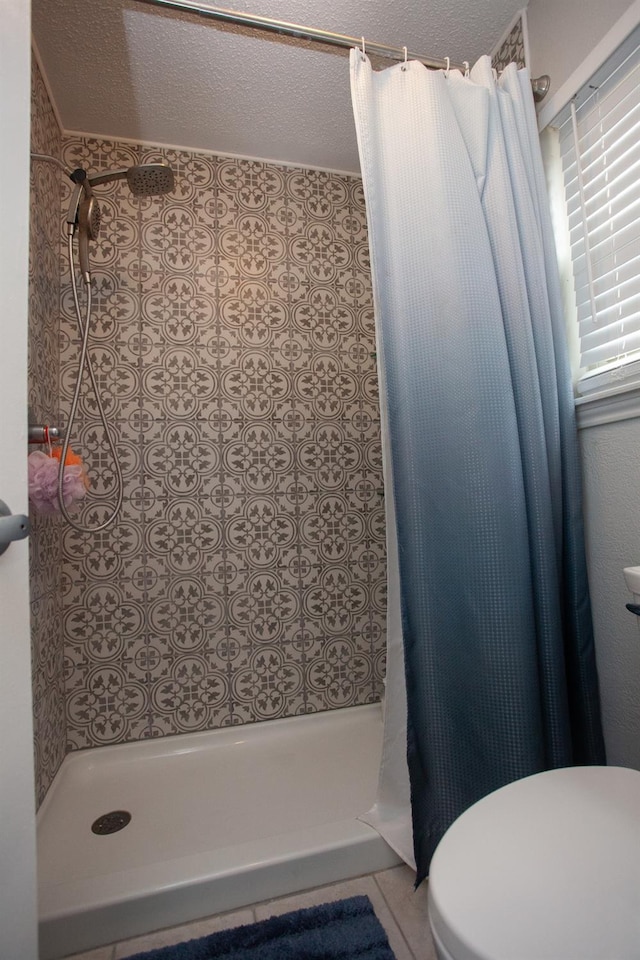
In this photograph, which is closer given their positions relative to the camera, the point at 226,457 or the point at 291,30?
the point at 291,30

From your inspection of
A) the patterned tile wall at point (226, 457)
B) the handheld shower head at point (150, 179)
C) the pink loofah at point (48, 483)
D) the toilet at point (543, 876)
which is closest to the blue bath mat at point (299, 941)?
the toilet at point (543, 876)

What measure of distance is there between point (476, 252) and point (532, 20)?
31.1 inches

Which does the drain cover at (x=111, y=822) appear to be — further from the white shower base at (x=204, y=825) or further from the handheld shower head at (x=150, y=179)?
the handheld shower head at (x=150, y=179)

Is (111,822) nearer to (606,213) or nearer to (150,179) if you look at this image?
(150,179)

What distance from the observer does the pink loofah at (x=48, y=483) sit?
111 centimetres

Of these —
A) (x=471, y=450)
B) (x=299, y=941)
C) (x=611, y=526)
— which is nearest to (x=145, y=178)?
(x=471, y=450)

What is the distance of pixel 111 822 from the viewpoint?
1296mm

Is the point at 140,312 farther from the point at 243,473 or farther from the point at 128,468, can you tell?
the point at 243,473

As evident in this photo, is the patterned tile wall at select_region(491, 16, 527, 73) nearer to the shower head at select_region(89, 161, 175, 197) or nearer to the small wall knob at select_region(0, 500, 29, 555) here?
the shower head at select_region(89, 161, 175, 197)

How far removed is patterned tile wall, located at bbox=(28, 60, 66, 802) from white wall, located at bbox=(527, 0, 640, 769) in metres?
1.39

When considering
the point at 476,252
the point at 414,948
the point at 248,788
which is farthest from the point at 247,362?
the point at 414,948

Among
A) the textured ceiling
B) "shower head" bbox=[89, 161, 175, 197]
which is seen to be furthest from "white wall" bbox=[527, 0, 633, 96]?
"shower head" bbox=[89, 161, 175, 197]

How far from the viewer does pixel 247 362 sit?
1756 millimetres

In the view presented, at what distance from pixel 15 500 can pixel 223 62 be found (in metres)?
1.56
